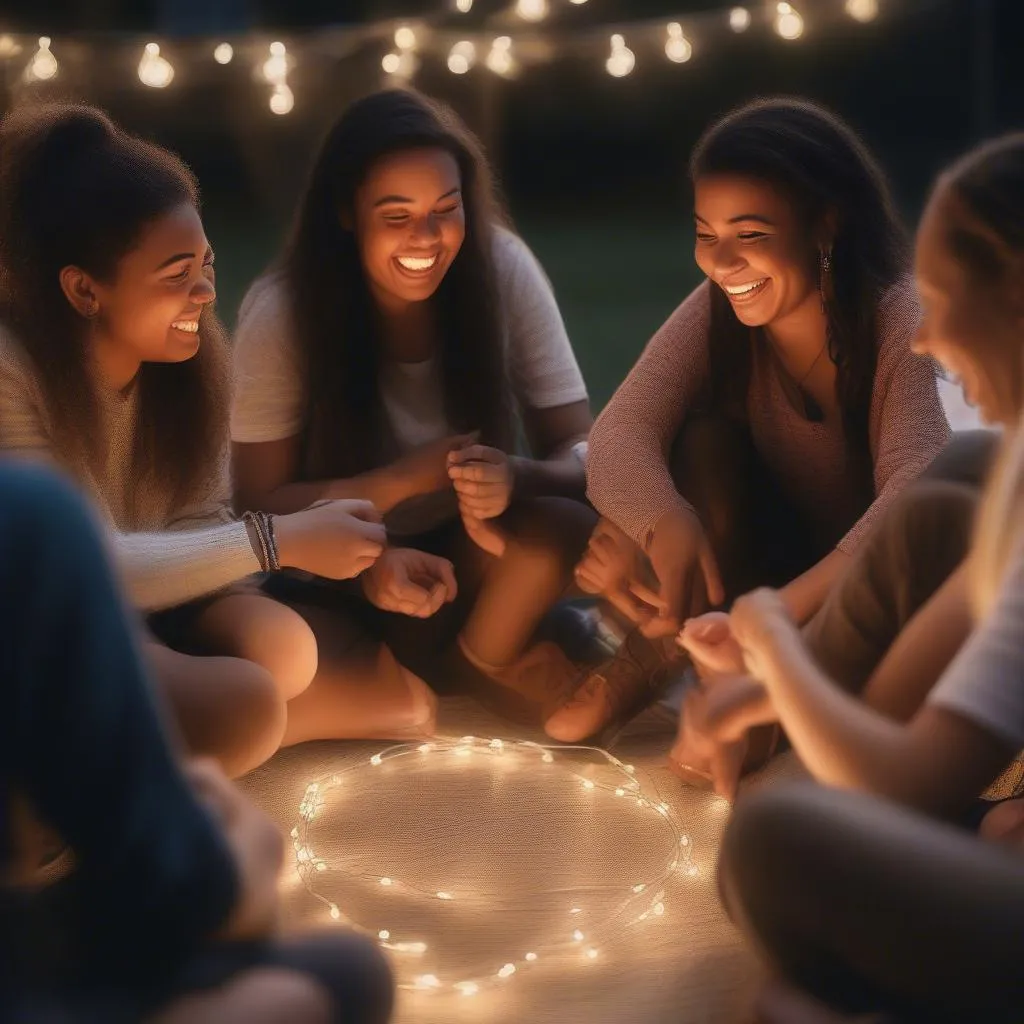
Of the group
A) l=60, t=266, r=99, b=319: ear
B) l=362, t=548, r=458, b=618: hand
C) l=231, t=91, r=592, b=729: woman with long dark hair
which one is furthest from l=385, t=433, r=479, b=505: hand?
l=60, t=266, r=99, b=319: ear

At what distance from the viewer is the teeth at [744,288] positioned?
2.08 m

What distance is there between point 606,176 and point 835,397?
5.13m

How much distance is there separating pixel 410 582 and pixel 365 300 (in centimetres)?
49

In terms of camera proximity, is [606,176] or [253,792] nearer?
[253,792]

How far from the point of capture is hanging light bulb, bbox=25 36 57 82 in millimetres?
3592

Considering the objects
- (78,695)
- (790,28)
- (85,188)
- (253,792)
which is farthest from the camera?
(790,28)

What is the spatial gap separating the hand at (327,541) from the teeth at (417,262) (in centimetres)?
48

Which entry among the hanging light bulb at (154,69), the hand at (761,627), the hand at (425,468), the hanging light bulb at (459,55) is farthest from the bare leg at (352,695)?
the hanging light bulb at (459,55)

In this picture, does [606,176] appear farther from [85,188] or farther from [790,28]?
[85,188]

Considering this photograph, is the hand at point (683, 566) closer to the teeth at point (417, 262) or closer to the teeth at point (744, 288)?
the teeth at point (744, 288)

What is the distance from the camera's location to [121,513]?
2016 mm

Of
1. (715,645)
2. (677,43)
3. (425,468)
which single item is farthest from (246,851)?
(677,43)

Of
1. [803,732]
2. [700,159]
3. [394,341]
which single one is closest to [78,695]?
[803,732]

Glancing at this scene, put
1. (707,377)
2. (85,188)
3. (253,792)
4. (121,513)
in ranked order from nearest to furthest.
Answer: (85,188) < (121,513) < (253,792) < (707,377)
